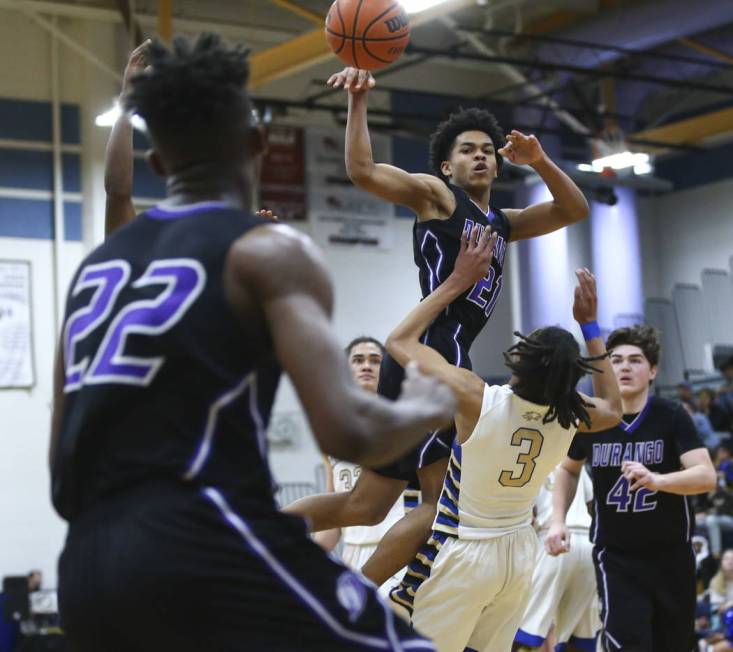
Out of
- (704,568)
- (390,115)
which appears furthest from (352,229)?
(704,568)

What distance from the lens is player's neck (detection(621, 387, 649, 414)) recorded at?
283 inches

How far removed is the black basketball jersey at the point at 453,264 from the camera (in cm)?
564

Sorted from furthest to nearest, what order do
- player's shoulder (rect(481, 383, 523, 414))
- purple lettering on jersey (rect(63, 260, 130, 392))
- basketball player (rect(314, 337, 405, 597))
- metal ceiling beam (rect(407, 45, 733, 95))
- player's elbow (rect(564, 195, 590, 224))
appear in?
metal ceiling beam (rect(407, 45, 733, 95))
basketball player (rect(314, 337, 405, 597))
player's elbow (rect(564, 195, 590, 224))
player's shoulder (rect(481, 383, 523, 414))
purple lettering on jersey (rect(63, 260, 130, 392))

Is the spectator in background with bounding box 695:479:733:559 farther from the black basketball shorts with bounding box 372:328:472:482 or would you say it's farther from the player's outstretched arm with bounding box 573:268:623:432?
the black basketball shorts with bounding box 372:328:472:482

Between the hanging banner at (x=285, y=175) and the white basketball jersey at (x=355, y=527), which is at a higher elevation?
the hanging banner at (x=285, y=175)

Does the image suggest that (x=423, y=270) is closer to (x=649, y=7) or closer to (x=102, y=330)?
(x=102, y=330)

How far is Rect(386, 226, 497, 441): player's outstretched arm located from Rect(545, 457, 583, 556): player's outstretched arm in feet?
6.69

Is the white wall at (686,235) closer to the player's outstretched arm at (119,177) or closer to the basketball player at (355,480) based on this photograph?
the basketball player at (355,480)

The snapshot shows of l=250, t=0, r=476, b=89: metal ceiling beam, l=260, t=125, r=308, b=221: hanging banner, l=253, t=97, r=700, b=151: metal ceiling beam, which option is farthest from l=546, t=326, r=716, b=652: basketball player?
l=260, t=125, r=308, b=221: hanging banner

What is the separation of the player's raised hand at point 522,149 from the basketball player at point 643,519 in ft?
5.49

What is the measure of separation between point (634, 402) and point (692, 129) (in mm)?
15029

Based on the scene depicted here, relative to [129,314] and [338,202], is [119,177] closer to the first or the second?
[129,314]

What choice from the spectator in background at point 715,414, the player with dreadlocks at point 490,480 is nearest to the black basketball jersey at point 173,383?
the player with dreadlocks at point 490,480

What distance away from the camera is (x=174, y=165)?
2.93 metres
